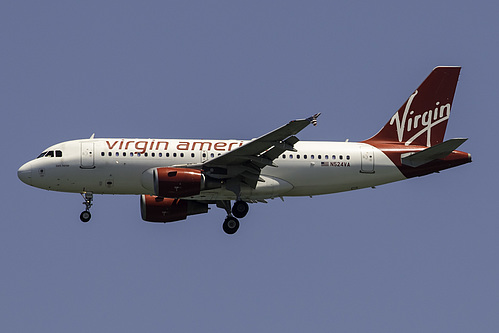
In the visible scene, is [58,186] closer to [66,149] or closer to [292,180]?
[66,149]

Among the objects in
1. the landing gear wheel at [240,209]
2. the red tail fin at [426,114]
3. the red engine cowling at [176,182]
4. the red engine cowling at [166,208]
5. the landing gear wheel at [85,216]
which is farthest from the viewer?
the red tail fin at [426,114]

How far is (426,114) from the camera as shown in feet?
170

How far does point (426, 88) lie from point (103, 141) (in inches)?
691

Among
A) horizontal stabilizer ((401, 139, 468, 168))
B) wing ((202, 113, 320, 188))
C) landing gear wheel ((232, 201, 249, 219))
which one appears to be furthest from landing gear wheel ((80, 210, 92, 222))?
horizontal stabilizer ((401, 139, 468, 168))

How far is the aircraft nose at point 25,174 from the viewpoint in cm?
4838

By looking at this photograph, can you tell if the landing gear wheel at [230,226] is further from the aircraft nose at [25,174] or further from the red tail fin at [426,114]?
the aircraft nose at [25,174]

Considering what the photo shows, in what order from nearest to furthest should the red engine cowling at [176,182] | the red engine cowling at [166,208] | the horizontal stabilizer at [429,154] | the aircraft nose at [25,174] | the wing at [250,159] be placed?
the wing at [250,159], the red engine cowling at [176,182], the horizontal stabilizer at [429,154], the aircraft nose at [25,174], the red engine cowling at [166,208]

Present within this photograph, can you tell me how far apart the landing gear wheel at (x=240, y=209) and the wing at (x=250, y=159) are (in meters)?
1.72

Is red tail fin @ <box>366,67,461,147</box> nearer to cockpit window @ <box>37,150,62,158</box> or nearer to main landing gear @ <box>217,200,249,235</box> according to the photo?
main landing gear @ <box>217,200,249,235</box>

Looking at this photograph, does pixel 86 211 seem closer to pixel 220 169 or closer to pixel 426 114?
pixel 220 169

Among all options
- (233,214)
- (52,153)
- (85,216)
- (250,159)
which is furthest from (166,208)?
(250,159)

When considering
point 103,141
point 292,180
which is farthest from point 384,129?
point 103,141

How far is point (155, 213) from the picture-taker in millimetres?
50625

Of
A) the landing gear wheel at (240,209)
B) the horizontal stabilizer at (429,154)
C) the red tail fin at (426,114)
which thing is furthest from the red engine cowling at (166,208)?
the horizontal stabilizer at (429,154)
